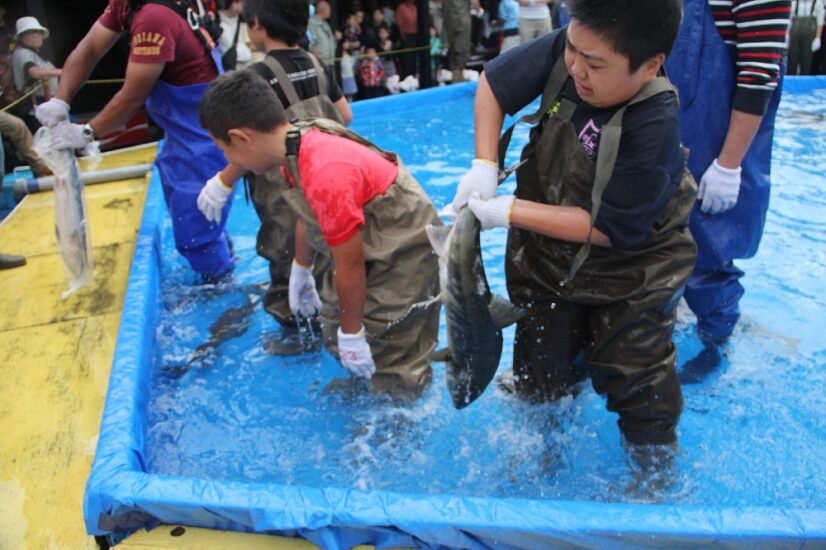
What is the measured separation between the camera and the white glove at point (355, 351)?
9.19 feet

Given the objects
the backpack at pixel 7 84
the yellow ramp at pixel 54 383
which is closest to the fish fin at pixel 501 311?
the yellow ramp at pixel 54 383

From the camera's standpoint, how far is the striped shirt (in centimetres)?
269

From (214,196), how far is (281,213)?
0.38 meters

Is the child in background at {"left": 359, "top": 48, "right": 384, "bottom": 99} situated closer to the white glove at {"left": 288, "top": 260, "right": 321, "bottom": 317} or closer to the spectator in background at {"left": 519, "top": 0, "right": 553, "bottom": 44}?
the spectator in background at {"left": 519, "top": 0, "right": 553, "bottom": 44}

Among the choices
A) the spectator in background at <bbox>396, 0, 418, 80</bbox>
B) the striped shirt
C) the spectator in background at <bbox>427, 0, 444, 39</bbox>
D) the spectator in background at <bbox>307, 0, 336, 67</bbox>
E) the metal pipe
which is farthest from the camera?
the spectator in background at <bbox>427, 0, 444, 39</bbox>

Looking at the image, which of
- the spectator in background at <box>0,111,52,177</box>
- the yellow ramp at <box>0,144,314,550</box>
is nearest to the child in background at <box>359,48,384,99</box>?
the spectator in background at <box>0,111,52,177</box>

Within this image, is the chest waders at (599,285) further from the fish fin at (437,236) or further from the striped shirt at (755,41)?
the striped shirt at (755,41)

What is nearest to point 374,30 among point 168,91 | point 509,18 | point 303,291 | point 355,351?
point 509,18

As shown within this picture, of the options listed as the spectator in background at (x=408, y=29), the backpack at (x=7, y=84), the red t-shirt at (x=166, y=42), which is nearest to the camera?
the red t-shirt at (x=166, y=42)

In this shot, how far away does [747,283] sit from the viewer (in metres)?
4.50

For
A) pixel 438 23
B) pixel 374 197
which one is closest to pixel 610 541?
pixel 374 197

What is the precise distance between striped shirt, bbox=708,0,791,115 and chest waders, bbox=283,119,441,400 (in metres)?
1.40

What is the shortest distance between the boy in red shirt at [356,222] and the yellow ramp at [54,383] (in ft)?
3.14

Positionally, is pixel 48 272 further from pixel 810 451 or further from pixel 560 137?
pixel 810 451
